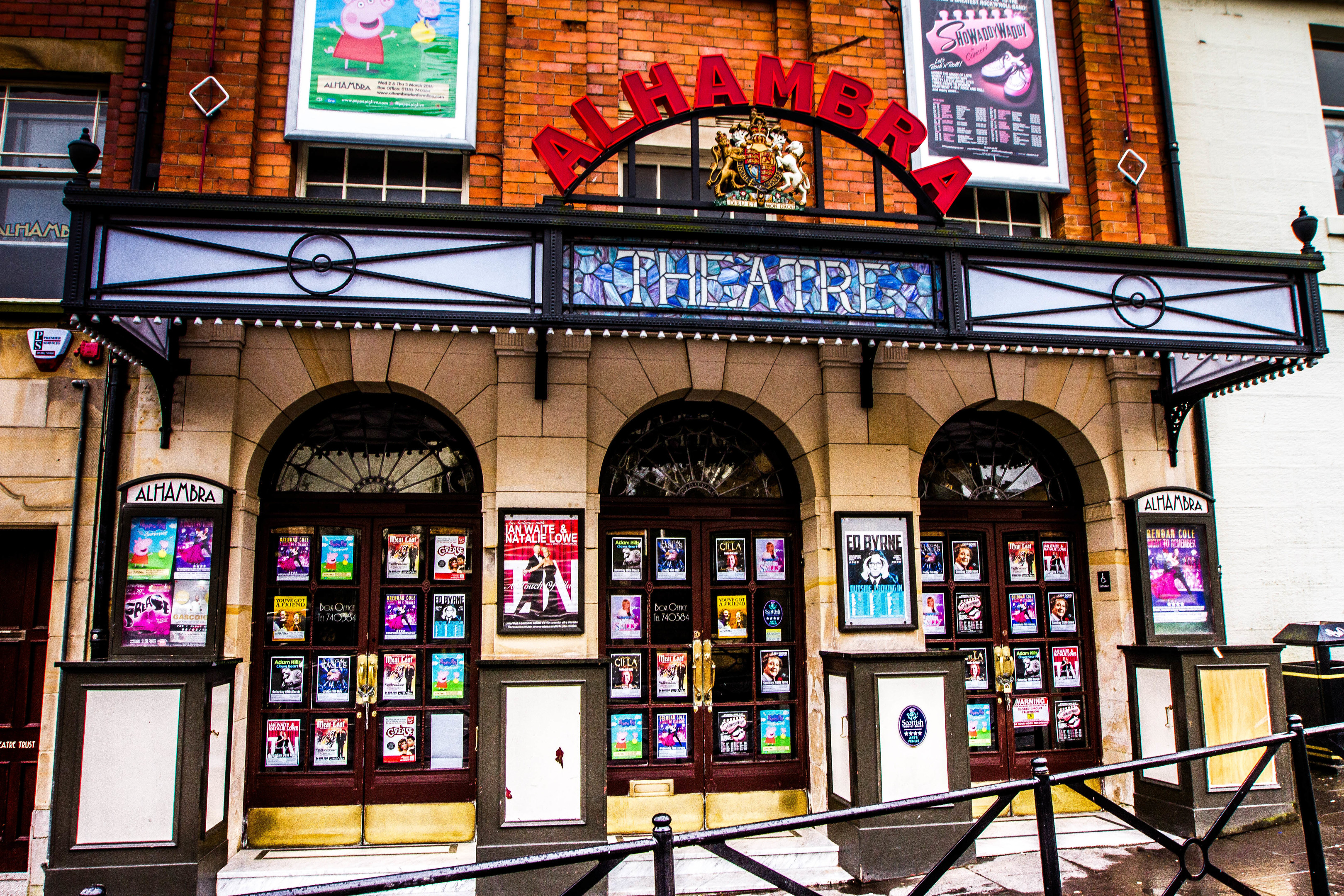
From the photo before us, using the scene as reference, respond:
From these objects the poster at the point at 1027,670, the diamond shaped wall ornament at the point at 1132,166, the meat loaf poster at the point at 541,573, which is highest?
the diamond shaped wall ornament at the point at 1132,166

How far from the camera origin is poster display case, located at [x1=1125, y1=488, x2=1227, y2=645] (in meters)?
7.77

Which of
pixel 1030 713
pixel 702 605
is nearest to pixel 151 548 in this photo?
pixel 702 605

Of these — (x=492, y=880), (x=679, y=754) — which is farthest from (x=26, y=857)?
(x=679, y=754)

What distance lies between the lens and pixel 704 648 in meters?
7.62

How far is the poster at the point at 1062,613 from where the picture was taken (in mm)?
8281

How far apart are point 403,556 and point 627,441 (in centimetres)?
229

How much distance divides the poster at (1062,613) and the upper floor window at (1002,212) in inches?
148

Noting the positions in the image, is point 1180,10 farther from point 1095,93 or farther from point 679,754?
point 679,754

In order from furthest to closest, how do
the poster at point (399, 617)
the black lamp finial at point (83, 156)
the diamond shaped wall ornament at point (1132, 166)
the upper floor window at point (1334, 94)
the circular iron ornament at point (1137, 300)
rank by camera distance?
1. the upper floor window at point (1334, 94)
2. the diamond shaped wall ornament at point (1132, 166)
3. the poster at point (399, 617)
4. the circular iron ornament at point (1137, 300)
5. the black lamp finial at point (83, 156)

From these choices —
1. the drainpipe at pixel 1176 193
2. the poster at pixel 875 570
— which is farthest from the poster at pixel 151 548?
the drainpipe at pixel 1176 193

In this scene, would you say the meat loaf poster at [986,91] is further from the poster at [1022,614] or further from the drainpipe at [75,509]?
the drainpipe at [75,509]

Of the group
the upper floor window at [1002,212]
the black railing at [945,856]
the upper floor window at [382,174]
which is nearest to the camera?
the black railing at [945,856]

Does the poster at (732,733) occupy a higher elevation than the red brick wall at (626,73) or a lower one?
lower

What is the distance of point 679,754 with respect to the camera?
7488 mm
